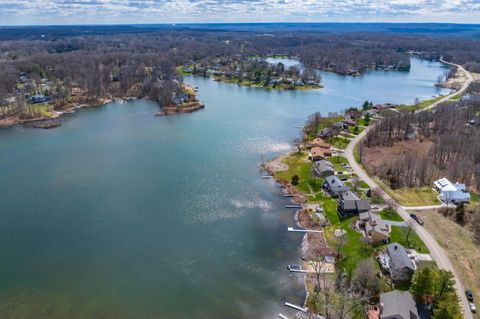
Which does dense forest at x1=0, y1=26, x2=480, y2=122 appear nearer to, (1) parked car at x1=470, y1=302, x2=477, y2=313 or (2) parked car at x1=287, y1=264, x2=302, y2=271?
(2) parked car at x1=287, y1=264, x2=302, y2=271

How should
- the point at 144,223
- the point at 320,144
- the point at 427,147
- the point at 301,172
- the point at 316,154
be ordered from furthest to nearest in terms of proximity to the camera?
the point at 427,147 < the point at 320,144 < the point at 316,154 < the point at 301,172 < the point at 144,223

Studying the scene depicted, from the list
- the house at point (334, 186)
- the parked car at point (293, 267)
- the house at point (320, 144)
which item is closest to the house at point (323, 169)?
the house at point (334, 186)

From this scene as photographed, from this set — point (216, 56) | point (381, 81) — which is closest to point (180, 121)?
point (381, 81)

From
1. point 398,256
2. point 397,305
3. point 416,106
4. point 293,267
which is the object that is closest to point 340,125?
point 416,106

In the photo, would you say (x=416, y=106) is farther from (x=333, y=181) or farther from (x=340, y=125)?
(x=333, y=181)

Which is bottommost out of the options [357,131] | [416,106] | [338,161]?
[338,161]

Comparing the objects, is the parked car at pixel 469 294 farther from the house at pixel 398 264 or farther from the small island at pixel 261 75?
the small island at pixel 261 75

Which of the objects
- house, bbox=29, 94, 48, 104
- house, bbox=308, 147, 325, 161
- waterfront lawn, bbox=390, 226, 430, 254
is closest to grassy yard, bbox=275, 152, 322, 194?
house, bbox=308, 147, 325, 161
